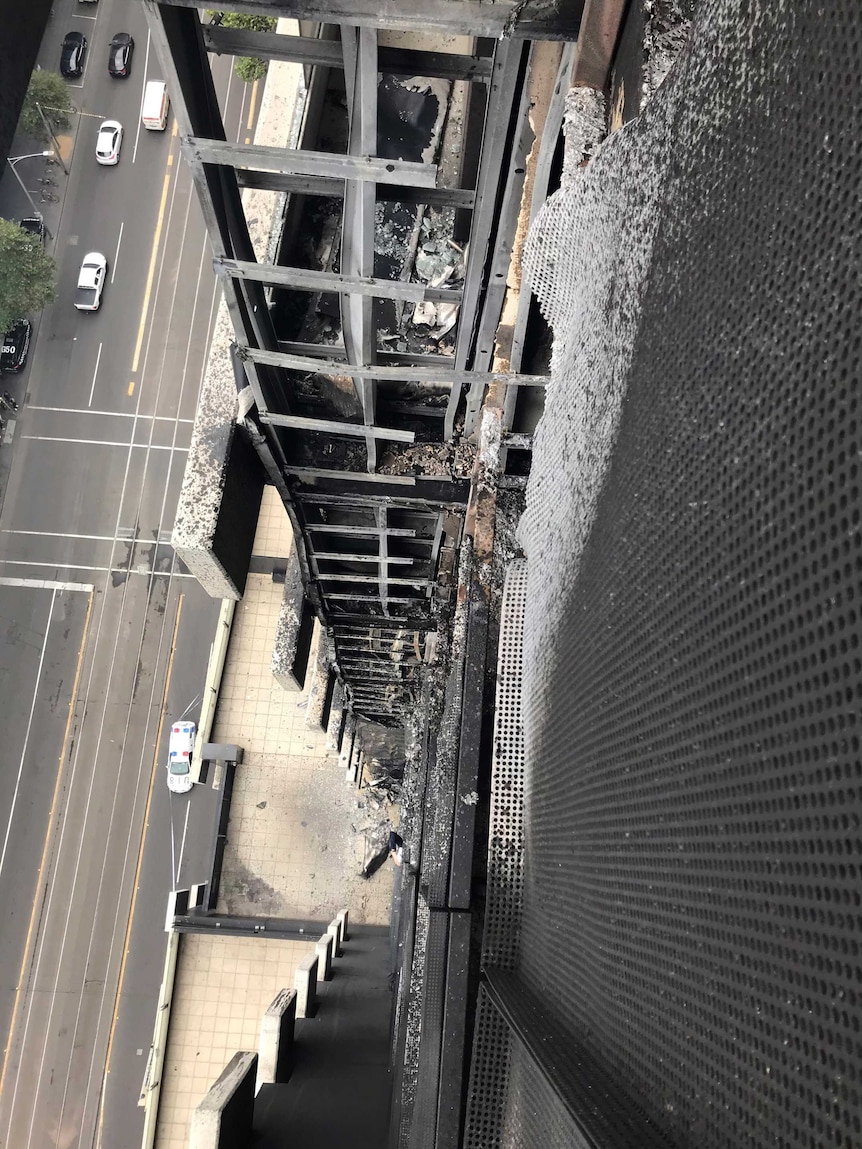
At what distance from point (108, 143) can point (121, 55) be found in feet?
6.60

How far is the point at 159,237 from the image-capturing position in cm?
1492

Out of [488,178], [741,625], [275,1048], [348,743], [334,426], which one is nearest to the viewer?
[741,625]

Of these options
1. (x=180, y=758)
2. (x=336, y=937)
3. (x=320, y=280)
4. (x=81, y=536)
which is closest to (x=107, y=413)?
(x=81, y=536)

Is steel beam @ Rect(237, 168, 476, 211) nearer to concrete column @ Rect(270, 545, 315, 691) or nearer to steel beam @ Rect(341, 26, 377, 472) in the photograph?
steel beam @ Rect(341, 26, 377, 472)

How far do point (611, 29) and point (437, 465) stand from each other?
3.36 metres

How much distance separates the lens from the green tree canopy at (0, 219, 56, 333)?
511 inches

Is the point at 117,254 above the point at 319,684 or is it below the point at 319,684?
above

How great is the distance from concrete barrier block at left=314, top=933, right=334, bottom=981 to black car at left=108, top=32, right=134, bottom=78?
1770 cm

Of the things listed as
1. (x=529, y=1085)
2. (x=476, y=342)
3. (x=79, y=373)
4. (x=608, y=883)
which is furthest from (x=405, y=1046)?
(x=79, y=373)

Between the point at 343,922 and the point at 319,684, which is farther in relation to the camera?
the point at 343,922

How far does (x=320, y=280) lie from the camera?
350cm

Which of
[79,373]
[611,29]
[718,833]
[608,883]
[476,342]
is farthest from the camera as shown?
[79,373]

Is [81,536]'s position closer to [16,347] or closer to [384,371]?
[16,347]

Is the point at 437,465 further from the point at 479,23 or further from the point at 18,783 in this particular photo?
the point at 18,783
